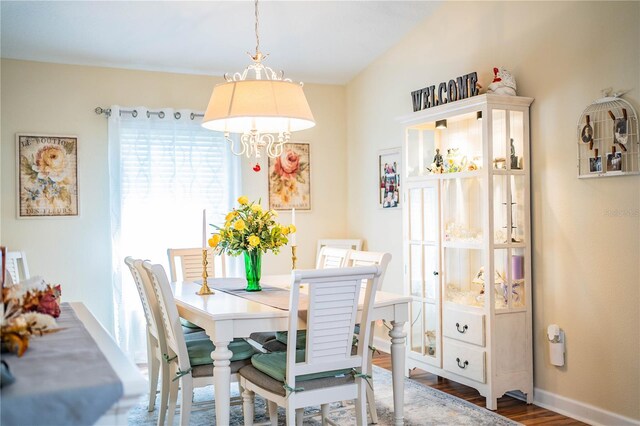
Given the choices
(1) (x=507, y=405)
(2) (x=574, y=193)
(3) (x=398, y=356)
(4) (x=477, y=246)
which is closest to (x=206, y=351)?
(3) (x=398, y=356)

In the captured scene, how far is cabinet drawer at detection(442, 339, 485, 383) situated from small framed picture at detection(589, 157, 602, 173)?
1.30 metres

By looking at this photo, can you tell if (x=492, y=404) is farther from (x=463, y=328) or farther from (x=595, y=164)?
(x=595, y=164)

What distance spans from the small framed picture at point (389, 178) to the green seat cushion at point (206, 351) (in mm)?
2384

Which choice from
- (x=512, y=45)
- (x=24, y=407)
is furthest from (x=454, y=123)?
(x=24, y=407)

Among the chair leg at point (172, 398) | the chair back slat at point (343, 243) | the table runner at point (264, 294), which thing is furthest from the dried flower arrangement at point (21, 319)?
the chair back slat at point (343, 243)

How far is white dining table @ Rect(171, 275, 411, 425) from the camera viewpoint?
286 centimetres

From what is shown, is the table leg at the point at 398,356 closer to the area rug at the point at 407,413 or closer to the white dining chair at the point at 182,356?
the area rug at the point at 407,413

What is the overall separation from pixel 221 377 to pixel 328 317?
1.88 feet

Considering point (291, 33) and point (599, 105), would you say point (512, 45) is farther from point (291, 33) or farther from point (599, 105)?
point (291, 33)

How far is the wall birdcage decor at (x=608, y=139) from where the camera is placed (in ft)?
10.8

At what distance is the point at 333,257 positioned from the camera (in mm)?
4195

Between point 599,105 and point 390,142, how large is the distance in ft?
7.12

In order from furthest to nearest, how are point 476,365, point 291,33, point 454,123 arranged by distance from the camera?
point 291,33 < point 454,123 < point 476,365

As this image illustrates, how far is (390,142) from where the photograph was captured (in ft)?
17.9
